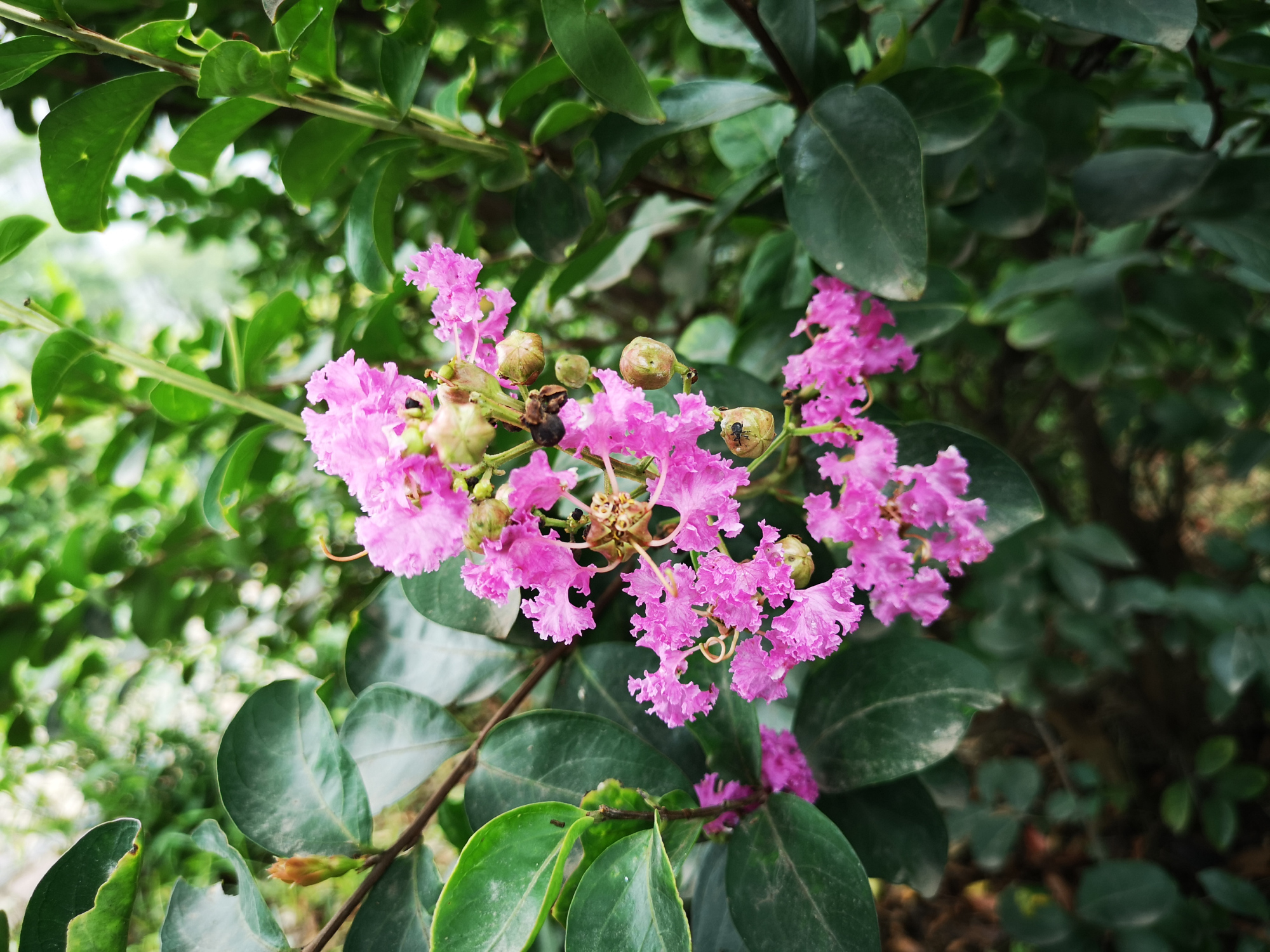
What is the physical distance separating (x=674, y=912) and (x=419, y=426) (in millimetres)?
380

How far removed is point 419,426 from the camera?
1.74 feet

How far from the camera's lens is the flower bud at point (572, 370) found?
617 millimetres

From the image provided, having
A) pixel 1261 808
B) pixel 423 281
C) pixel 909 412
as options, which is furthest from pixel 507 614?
pixel 1261 808

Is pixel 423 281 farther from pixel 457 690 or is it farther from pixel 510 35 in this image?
pixel 510 35

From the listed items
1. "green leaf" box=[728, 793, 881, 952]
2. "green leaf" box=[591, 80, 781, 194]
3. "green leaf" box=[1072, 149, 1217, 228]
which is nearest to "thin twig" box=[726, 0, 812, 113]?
"green leaf" box=[591, 80, 781, 194]

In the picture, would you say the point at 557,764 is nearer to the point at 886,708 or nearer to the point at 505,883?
the point at 505,883

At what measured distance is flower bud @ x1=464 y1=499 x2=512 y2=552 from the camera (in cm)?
52

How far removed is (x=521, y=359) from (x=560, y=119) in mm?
416

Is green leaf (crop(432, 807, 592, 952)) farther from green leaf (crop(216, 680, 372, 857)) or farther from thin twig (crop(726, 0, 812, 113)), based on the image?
thin twig (crop(726, 0, 812, 113))

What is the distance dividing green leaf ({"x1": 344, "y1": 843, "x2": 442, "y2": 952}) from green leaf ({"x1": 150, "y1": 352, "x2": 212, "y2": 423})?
57 cm

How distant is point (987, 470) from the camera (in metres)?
0.79

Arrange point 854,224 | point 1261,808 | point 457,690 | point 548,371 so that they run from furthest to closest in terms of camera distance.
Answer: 1. point 1261,808
2. point 548,371
3. point 457,690
4. point 854,224

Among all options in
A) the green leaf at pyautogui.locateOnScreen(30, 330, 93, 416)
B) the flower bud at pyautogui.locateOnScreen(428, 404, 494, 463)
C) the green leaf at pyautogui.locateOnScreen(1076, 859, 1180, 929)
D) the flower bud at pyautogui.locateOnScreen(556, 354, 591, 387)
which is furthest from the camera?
the green leaf at pyautogui.locateOnScreen(1076, 859, 1180, 929)

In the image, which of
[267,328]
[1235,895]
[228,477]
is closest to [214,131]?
[267,328]
